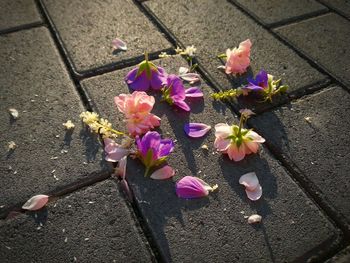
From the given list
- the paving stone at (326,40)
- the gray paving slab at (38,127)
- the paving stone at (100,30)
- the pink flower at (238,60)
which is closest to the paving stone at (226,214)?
the gray paving slab at (38,127)

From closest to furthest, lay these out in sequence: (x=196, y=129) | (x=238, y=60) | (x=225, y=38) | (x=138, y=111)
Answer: (x=138, y=111), (x=196, y=129), (x=238, y=60), (x=225, y=38)

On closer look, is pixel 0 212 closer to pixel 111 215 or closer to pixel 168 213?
pixel 111 215

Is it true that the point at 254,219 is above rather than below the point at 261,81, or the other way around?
below

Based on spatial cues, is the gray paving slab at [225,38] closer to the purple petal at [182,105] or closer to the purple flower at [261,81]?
the purple flower at [261,81]

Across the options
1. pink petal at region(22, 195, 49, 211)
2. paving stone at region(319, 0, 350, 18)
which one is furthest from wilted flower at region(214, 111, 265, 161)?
paving stone at region(319, 0, 350, 18)

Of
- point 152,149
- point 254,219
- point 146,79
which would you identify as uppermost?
point 146,79

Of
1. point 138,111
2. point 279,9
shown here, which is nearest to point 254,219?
point 138,111

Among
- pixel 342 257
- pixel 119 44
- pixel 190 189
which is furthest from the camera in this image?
pixel 119 44

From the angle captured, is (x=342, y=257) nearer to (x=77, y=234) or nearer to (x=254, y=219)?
(x=254, y=219)
